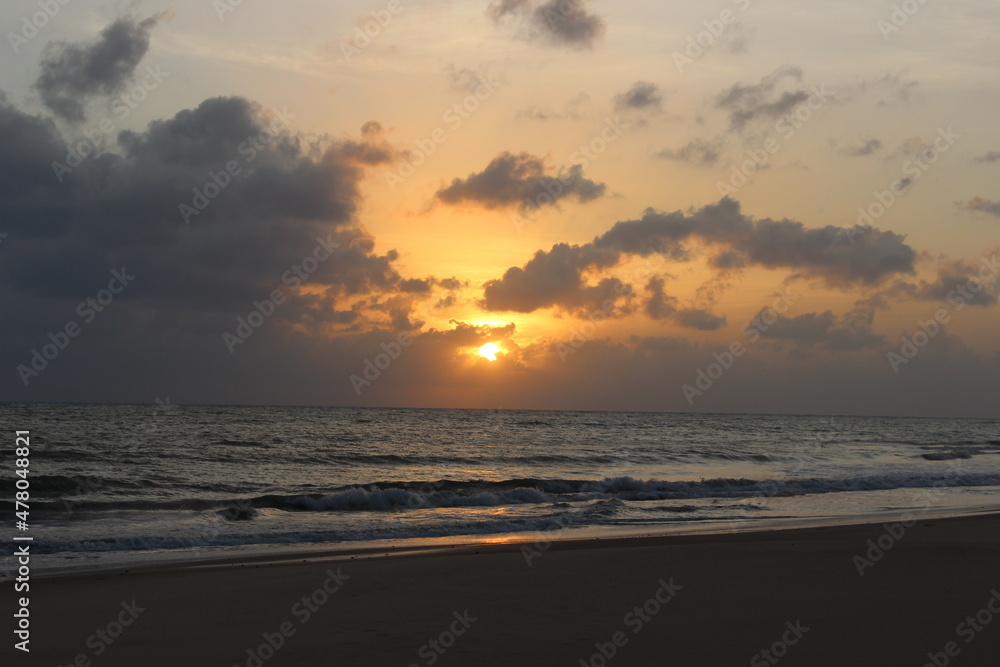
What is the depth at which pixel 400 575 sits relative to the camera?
12.2 m

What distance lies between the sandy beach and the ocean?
4.20 metres

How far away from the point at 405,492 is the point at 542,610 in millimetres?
17118

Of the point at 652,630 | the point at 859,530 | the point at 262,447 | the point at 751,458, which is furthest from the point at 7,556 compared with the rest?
the point at 751,458

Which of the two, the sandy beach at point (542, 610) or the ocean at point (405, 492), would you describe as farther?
the ocean at point (405, 492)

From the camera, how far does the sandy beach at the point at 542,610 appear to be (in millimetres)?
7816

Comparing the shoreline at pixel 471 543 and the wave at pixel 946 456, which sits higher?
the shoreline at pixel 471 543

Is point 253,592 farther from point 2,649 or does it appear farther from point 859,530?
point 859,530

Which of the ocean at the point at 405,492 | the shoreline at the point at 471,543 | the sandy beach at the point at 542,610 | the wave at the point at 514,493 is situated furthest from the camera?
the wave at the point at 514,493

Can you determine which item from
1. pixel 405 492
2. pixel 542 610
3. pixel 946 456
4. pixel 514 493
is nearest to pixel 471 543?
pixel 542 610

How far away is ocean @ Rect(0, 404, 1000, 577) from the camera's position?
59.7 ft

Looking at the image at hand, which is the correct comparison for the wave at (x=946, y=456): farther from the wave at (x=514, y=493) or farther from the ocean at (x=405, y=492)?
the wave at (x=514, y=493)

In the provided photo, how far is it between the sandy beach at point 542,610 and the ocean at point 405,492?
13.8 ft

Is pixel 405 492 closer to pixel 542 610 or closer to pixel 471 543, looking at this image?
pixel 471 543

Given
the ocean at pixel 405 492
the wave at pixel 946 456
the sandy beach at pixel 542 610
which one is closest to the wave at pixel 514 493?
the ocean at pixel 405 492
